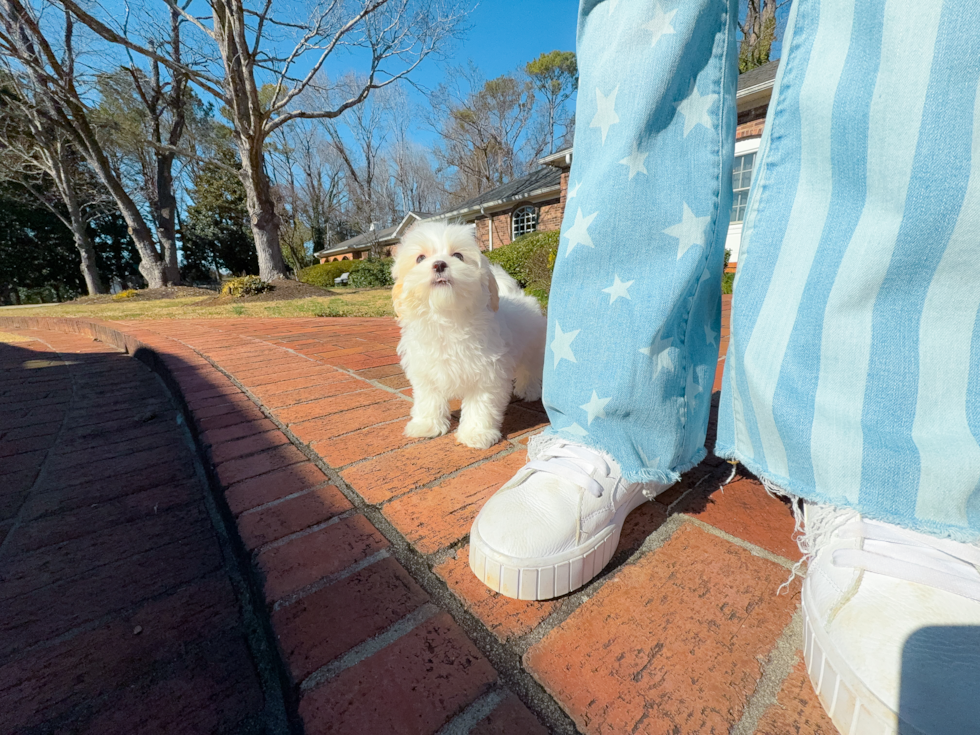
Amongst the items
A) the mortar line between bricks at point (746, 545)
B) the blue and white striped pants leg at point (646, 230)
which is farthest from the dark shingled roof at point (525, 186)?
the mortar line between bricks at point (746, 545)

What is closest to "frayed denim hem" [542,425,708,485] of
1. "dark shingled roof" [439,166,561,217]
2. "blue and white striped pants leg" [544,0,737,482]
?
"blue and white striped pants leg" [544,0,737,482]

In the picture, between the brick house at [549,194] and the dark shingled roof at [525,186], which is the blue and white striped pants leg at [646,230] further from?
the dark shingled roof at [525,186]

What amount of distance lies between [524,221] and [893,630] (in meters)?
17.5

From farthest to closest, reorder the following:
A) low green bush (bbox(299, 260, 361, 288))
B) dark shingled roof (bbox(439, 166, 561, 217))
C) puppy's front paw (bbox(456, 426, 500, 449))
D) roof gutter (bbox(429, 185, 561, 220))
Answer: low green bush (bbox(299, 260, 361, 288))
dark shingled roof (bbox(439, 166, 561, 217))
roof gutter (bbox(429, 185, 561, 220))
puppy's front paw (bbox(456, 426, 500, 449))

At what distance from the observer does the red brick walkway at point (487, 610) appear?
644 millimetres

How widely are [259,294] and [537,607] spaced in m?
10.5

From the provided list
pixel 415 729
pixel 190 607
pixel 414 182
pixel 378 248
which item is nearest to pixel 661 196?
pixel 415 729

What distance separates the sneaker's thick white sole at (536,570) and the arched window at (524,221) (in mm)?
16517

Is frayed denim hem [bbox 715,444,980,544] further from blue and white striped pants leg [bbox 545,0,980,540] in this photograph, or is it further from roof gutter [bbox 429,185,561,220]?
roof gutter [bbox 429,185,561,220]

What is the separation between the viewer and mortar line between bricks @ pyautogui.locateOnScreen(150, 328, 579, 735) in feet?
2.11

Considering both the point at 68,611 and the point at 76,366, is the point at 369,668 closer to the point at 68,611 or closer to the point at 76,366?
the point at 68,611

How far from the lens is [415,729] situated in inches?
24.1

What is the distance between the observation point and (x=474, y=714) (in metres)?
0.64

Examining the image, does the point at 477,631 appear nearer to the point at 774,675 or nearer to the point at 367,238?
the point at 774,675
